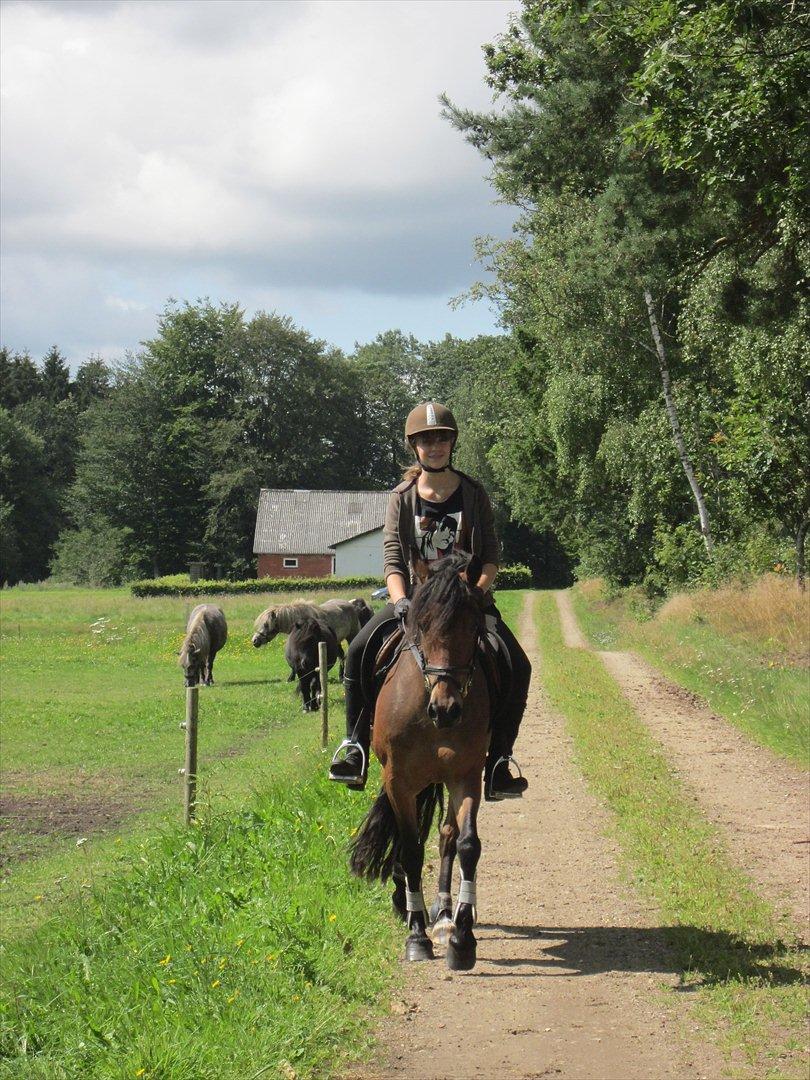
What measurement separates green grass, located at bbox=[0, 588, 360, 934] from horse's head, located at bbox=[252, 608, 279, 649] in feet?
3.72

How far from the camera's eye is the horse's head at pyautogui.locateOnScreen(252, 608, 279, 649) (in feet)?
82.4

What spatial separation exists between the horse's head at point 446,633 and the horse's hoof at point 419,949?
1.30 m

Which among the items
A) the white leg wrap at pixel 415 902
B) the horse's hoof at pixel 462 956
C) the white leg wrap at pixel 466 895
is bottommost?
the horse's hoof at pixel 462 956

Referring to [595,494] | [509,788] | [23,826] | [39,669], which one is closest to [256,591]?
[595,494]

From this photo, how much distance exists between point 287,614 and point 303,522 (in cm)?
6530

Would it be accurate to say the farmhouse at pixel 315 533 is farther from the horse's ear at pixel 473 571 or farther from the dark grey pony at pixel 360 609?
the horse's ear at pixel 473 571

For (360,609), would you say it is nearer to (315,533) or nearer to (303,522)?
(303,522)

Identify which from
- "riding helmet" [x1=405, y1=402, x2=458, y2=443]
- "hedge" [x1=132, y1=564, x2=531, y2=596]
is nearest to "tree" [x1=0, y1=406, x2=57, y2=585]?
"hedge" [x1=132, y1=564, x2=531, y2=596]

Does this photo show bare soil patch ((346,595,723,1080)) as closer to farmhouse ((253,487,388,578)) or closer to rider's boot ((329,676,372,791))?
rider's boot ((329,676,372,791))

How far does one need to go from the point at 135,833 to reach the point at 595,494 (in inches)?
1241

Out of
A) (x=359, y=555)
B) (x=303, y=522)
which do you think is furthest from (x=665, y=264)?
(x=303, y=522)

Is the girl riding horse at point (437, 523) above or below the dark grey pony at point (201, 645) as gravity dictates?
above

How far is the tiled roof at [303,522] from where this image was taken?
296 ft

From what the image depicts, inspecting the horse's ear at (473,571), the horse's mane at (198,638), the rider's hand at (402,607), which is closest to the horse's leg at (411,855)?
the rider's hand at (402,607)
